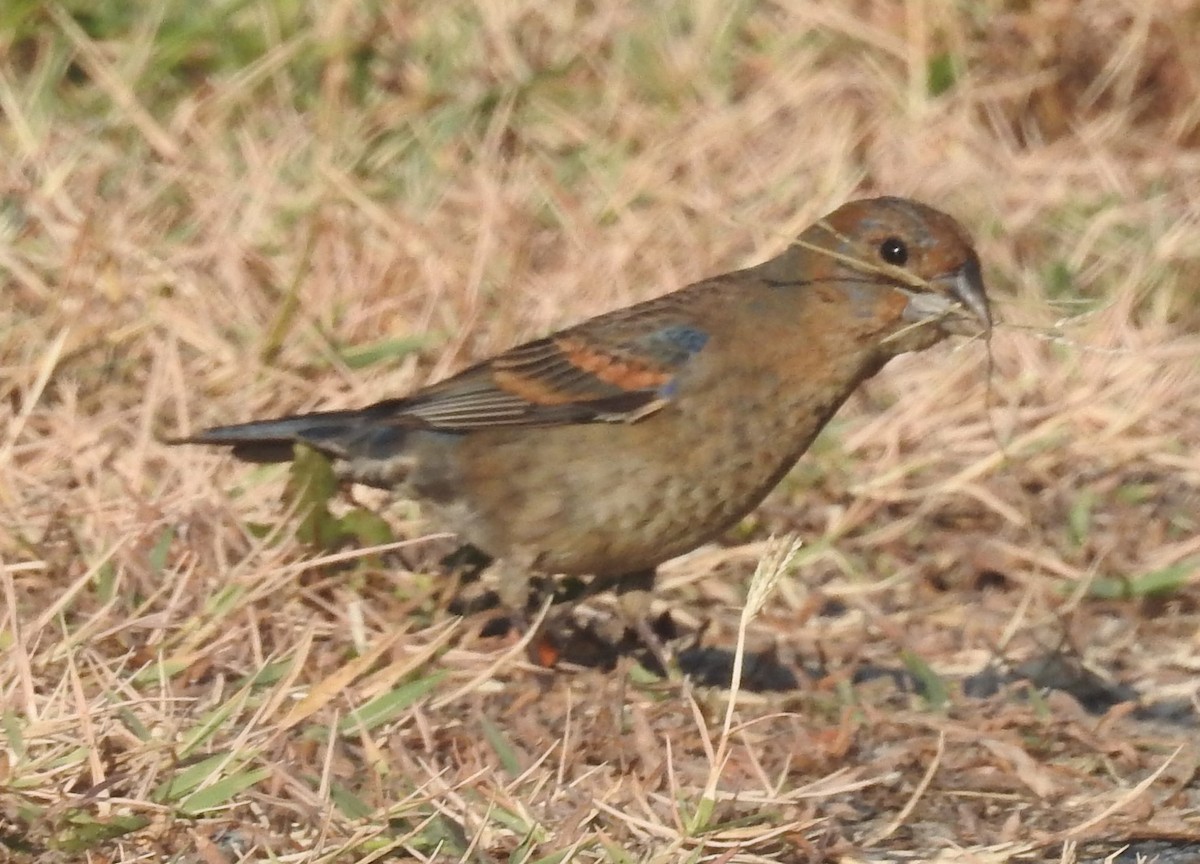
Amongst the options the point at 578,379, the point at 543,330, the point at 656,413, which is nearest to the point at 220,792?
the point at 656,413

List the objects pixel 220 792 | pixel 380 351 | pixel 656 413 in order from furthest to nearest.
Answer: pixel 380 351
pixel 656 413
pixel 220 792

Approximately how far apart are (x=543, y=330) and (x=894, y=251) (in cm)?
151

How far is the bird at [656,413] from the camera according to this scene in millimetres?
4418

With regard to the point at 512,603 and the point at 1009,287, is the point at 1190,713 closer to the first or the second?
the point at 512,603

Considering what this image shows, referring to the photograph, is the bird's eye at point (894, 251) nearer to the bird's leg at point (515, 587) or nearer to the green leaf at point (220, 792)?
the bird's leg at point (515, 587)

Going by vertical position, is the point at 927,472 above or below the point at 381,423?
below

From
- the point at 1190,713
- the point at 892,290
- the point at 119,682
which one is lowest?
the point at 1190,713

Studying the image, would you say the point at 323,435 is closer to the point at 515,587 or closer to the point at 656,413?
the point at 515,587

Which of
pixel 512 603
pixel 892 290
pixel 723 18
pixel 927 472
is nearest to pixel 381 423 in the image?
pixel 512 603

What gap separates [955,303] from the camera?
14.4 feet

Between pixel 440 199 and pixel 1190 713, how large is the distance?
9.01 ft

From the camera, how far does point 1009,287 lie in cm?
614

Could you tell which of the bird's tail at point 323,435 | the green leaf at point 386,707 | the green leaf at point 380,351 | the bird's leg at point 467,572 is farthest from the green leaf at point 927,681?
the green leaf at point 380,351

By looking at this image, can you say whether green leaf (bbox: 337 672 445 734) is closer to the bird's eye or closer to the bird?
the bird
